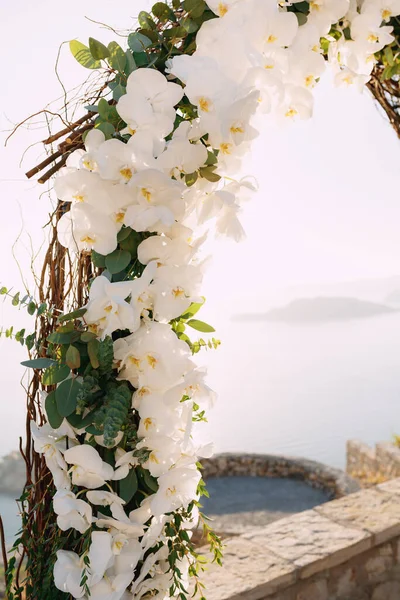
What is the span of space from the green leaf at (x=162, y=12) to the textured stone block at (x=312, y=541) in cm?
179

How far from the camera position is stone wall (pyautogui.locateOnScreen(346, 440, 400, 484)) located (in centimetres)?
624

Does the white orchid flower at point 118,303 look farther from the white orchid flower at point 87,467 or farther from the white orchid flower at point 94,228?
the white orchid flower at point 87,467

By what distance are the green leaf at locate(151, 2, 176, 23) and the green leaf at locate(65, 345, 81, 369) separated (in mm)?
681

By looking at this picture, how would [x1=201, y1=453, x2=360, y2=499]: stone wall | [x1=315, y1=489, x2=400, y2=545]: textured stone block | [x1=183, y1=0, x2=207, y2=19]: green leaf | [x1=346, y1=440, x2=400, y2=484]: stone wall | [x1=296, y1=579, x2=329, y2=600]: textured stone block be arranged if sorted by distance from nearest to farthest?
[x1=183, y1=0, x2=207, y2=19]: green leaf → [x1=296, y1=579, x2=329, y2=600]: textured stone block → [x1=315, y1=489, x2=400, y2=545]: textured stone block → [x1=346, y1=440, x2=400, y2=484]: stone wall → [x1=201, y1=453, x2=360, y2=499]: stone wall

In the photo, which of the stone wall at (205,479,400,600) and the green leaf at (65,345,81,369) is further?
the stone wall at (205,479,400,600)

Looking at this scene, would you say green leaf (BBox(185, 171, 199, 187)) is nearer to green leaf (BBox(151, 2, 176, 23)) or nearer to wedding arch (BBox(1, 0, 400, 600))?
wedding arch (BBox(1, 0, 400, 600))

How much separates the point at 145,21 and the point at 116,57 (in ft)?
0.42

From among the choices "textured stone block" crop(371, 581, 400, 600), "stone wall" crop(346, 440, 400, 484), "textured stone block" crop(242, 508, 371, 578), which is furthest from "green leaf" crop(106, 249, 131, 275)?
"stone wall" crop(346, 440, 400, 484)

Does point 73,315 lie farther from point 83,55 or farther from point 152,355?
point 83,55

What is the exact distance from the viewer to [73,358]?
1.04 meters

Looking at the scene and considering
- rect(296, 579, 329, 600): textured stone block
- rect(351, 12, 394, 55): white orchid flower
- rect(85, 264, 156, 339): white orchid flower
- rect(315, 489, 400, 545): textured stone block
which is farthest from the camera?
rect(315, 489, 400, 545): textured stone block

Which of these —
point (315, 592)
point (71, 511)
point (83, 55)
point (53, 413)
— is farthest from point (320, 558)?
point (83, 55)

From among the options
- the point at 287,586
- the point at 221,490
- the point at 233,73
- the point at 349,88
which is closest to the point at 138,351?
the point at 233,73

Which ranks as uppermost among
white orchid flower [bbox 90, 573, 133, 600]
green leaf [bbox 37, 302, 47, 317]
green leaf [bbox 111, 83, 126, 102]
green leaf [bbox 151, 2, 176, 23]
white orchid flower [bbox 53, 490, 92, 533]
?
green leaf [bbox 151, 2, 176, 23]
